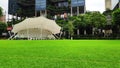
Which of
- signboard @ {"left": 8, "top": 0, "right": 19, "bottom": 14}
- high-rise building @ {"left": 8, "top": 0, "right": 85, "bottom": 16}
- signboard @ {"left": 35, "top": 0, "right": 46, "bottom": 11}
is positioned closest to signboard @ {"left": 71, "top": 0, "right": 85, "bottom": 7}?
high-rise building @ {"left": 8, "top": 0, "right": 85, "bottom": 16}

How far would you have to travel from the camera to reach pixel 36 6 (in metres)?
110

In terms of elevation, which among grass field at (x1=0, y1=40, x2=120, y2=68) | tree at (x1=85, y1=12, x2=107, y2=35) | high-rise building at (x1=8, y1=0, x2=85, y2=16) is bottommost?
grass field at (x1=0, y1=40, x2=120, y2=68)

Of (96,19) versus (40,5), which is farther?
(40,5)

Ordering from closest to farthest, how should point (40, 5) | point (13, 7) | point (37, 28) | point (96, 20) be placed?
point (96, 20), point (37, 28), point (40, 5), point (13, 7)

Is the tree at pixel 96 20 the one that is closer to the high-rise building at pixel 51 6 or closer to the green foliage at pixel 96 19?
the green foliage at pixel 96 19

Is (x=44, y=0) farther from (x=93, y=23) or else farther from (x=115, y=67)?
(x=115, y=67)

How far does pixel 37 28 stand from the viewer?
7069cm

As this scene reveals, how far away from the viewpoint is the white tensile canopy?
2598 inches

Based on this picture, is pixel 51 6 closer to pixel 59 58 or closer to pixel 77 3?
pixel 77 3

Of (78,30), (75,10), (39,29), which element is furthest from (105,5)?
(39,29)

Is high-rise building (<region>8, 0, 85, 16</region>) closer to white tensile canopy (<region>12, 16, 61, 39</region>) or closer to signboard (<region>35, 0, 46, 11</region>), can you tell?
signboard (<region>35, 0, 46, 11</region>)

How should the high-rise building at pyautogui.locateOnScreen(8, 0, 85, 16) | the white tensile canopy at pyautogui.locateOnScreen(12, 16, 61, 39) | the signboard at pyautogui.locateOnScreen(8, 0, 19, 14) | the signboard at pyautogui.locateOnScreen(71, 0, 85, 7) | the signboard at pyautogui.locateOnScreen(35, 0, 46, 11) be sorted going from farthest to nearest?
the signboard at pyautogui.locateOnScreen(8, 0, 19, 14) < the signboard at pyautogui.locateOnScreen(35, 0, 46, 11) < the high-rise building at pyautogui.locateOnScreen(8, 0, 85, 16) < the signboard at pyautogui.locateOnScreen(71, 0, 85, 7) < the white tensile canopy at pyautogui.locateOnScreen(12, 16, 61, 39)

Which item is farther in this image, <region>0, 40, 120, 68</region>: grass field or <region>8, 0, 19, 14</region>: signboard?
<region>8, 0, 19, 14</region>: signboard

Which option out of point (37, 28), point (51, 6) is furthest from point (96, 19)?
point (51, 6)
